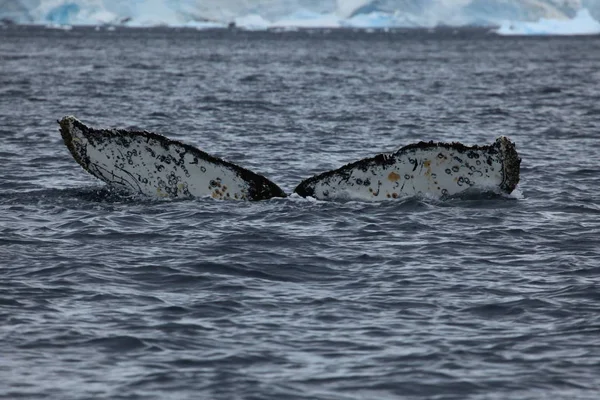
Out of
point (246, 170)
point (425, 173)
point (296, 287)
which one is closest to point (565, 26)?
point (425, 173)

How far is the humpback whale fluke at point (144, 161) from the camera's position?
50.2ft

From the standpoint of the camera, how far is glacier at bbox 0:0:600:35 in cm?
15825

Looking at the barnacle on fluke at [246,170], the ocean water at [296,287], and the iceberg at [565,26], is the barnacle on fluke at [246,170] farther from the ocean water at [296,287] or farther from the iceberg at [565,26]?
the iceberg at [565,26]

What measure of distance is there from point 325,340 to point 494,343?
1506 mm

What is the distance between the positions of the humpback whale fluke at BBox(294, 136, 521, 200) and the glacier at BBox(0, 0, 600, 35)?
143334mm

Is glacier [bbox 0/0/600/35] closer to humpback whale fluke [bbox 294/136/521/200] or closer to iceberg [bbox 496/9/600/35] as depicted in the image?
iceberg [bbox 496/9/600/35]

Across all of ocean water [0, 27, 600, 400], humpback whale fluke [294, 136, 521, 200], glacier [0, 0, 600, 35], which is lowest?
ocean water [0, 27, 600, 400]

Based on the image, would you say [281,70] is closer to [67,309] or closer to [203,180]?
[203,180]

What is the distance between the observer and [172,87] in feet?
160

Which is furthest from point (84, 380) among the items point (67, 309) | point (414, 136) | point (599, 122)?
point (599, 122)

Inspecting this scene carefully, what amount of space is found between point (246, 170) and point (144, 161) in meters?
1.51

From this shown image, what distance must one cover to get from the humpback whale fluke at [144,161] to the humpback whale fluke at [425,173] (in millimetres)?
1397

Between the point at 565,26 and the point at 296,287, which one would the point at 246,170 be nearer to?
the point at 296,287

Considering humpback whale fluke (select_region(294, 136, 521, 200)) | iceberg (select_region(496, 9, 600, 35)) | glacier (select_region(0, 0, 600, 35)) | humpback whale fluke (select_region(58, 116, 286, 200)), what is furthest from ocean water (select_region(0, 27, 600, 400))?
glacier (select_region(0, 0, 600, 35))
